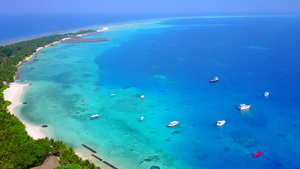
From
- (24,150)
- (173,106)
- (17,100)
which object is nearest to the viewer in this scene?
Answer: (24,150)

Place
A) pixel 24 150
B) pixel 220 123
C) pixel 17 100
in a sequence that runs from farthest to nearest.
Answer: pixel 17 100
pixel 220 123
pixel 24 150

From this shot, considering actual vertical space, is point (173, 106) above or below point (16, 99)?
below

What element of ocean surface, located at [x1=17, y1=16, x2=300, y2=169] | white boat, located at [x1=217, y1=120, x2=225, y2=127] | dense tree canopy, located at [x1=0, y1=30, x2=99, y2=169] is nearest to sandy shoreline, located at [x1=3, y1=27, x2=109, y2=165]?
ocean surface, located at [x1=17, y1=16, x2=300, y2=169]

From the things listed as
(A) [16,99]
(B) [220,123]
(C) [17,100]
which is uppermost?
(A) [16,99]

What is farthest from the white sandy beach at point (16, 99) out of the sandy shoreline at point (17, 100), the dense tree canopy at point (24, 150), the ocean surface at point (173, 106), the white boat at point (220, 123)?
the white boat at point (220, 123)

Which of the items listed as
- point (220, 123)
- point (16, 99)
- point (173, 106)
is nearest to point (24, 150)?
point (16, 99)

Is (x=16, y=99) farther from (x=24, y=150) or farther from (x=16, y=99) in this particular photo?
(x=24, y=150)

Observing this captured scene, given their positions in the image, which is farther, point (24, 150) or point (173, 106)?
point (173, 106)
